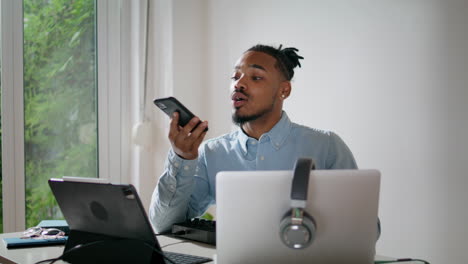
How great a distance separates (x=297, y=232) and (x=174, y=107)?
29.4 inches

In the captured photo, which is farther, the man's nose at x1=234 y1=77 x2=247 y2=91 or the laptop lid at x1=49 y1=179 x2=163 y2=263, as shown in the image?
the man's nose at x1=234 y1=77 x2=247 y2=91

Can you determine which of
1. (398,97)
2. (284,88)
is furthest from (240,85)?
(398,97)

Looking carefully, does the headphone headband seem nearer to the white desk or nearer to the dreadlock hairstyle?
the white desk

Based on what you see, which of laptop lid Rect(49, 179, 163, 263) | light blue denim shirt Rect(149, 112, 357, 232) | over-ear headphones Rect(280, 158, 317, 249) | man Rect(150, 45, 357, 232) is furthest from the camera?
man Rect(150, 45, 357, 232)

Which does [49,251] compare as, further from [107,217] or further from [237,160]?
[237,160]

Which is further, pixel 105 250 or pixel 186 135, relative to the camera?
pixel 186 135

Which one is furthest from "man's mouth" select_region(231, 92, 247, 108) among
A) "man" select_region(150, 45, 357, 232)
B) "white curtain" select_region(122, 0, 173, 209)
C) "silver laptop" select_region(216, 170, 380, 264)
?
"white curtain" select_region(122, 0, 173, 209)

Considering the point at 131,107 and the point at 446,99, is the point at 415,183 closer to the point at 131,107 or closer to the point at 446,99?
the point at 446,99

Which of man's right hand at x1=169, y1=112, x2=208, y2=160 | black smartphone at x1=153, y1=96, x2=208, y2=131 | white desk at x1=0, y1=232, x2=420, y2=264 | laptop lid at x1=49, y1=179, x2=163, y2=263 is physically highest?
black smartphone at x1=153, y1=96, x2=208, y2=131

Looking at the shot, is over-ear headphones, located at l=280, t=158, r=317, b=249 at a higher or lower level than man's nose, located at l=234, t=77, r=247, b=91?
lower

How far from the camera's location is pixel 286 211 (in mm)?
1076

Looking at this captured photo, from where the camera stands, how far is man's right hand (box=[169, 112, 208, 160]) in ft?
5.72

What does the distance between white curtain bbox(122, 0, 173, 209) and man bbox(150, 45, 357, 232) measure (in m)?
1.17

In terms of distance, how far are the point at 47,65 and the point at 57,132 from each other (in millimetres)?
375
